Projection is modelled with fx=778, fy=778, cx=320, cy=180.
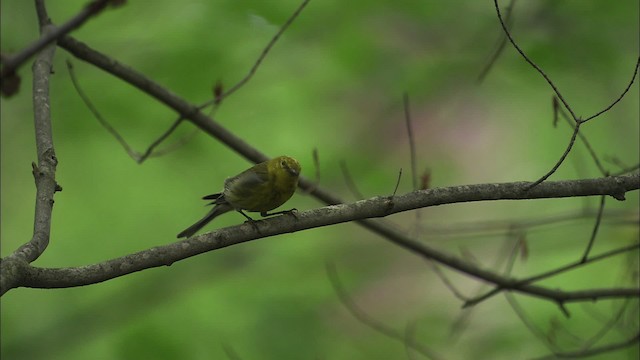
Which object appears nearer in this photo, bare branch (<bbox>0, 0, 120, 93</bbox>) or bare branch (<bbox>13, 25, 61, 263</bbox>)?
bare branch (<bbox>0, 0, 120, 93</bbox>)

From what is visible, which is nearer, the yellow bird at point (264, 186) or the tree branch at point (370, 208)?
the tree branch at point (370, 208)

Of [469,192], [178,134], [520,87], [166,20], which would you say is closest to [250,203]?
[469,192]

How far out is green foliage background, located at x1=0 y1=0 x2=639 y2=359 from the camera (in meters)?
6.28

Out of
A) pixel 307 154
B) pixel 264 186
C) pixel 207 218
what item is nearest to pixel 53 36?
pixel 264 186

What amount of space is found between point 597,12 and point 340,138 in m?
2.89

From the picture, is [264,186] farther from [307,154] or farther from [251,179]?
[307,154]

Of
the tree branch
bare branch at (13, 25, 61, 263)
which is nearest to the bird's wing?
the tree branch

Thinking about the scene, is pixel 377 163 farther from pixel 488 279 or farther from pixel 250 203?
pixel 250 203

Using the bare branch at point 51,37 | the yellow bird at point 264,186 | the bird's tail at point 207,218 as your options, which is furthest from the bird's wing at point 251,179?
the bare branch at point 51,37

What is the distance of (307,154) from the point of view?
7.35m

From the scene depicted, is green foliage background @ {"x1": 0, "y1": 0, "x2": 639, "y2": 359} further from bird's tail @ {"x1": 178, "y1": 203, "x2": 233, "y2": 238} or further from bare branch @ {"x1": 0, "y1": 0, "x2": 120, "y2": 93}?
bare branch @ {"x1": 0, "y1": 0, "x2": 120, "y2": 93}

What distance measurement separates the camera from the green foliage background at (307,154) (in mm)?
6277

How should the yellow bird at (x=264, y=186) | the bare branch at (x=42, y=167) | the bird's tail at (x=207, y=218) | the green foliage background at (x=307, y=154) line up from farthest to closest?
the green foliage background at (x=307, y=154), the bird's tail at (x=207, y=218), the yellow bird at (x=264, y=186), the bare branch at (x=42, y=167)

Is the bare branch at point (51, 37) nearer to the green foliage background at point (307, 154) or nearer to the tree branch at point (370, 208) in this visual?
the tree branch at point (370, 208)
